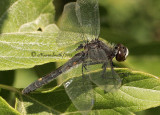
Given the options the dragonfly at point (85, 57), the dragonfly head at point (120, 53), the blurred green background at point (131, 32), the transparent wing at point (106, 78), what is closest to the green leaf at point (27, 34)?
the dragonfly at point (85, 57)

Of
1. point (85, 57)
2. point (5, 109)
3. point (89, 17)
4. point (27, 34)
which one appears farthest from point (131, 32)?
point (5, 109)

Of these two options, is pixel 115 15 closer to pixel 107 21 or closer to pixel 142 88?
pixel 107 21

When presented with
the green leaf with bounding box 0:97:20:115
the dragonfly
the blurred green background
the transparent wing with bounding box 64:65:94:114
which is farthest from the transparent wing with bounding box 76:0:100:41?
the green leaf with bounding box 0:97:20:115

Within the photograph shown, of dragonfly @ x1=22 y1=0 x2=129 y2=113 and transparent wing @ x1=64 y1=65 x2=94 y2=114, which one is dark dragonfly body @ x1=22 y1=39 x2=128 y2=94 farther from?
transparent wing @ x1=64 y1=65 x2=94 y2=114

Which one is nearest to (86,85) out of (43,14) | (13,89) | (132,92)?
(132,92)

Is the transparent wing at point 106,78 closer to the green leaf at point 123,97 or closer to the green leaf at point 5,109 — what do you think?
the green leaf at point 123,97
